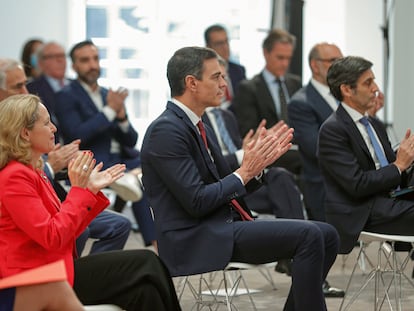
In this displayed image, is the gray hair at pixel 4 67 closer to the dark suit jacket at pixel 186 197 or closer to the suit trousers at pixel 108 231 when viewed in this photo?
the suit trousers at pixel 108 231

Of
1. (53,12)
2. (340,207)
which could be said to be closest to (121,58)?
(53,12)

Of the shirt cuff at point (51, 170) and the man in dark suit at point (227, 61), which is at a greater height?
the man in dark suit at point (227, 61)

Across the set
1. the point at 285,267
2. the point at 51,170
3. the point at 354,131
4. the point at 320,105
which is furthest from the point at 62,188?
the point at 320,105

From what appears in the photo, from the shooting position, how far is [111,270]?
3.40 meters

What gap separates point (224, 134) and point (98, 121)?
3.10ft

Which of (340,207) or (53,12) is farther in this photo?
(53,12)

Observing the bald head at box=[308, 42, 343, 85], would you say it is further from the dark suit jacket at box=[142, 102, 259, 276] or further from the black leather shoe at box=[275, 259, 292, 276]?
the dark suit jacket at box=[142, 102, 259, 276]

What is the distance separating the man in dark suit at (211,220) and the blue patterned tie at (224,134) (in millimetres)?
2022

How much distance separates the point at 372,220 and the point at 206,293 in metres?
1.09

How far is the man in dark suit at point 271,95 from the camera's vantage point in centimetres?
670

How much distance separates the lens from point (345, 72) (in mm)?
4793

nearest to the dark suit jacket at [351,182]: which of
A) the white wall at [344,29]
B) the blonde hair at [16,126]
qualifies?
the blonde hair at [16,126]

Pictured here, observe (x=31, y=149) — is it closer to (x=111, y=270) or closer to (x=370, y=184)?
(x=111, y=270)

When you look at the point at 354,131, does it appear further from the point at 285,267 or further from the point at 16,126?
the point at 16,126
